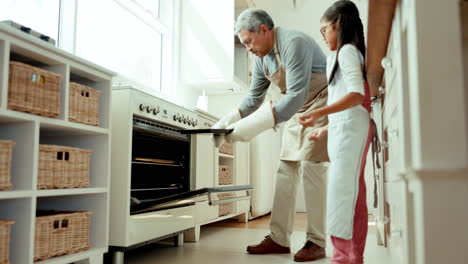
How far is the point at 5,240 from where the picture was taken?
55.4 inches

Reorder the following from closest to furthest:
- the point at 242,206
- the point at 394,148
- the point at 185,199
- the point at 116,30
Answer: the point at 394,148 < the point at 185,199 < the point at 116,30 < the point at 242,206

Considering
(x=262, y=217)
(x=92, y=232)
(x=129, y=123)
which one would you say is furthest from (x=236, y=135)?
(x=262, y=217)

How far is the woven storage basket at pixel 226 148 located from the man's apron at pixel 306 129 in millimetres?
1092

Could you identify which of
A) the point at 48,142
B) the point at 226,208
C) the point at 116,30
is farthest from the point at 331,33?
the point at 226,208

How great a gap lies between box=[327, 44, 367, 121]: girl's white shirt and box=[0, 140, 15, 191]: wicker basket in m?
1.13

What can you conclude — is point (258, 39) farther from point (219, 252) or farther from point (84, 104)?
point (219, 252)

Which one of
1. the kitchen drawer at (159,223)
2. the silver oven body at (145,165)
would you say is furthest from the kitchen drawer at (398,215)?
the kitchen drawer at (159,223)

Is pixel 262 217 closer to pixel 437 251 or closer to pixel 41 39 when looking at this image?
pixel 41 39

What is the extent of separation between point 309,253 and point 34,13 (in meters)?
1.95

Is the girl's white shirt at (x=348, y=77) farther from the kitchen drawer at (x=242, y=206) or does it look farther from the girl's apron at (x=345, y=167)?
the kitchen drawer at (x=242, y=206)

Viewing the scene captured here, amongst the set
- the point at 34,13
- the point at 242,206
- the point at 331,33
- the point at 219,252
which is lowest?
the point at 219,252

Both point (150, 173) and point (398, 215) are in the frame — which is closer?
point (398, 215)

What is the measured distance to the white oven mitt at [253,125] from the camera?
183cm

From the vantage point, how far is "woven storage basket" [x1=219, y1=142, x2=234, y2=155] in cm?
339
